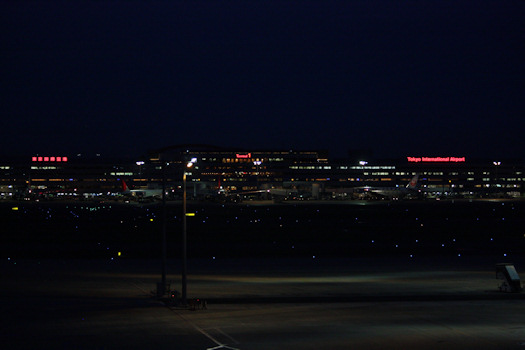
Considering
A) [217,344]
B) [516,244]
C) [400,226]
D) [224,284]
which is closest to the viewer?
[217,344]

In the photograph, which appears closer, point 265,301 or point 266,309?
point 266,309

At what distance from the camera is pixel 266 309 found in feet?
76.4

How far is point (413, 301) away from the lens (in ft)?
82.5

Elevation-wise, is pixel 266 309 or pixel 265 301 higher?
pixel 265 301

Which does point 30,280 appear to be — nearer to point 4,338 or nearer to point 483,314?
point 4,338

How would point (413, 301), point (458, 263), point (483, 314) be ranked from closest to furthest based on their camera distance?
point (483, 314) → point (413, 301) → point (458, 263)

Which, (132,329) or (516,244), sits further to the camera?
(516,244)

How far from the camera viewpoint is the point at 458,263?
3847cm

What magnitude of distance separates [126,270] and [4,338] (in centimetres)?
1698

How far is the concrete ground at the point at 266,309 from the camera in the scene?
1825 centimetres

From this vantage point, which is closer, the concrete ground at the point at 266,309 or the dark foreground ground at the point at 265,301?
the concrete ground at the point at 266,309

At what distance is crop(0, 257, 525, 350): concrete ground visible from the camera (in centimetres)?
1825

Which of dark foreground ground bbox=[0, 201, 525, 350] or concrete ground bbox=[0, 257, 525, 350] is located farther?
dark foreground ground bbox=[0, 201, 525, 350]

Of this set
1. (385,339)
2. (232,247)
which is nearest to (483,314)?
(385,339)
